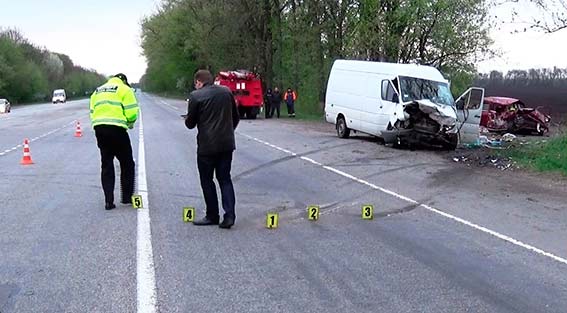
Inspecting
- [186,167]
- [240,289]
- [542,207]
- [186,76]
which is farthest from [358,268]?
[186,76]

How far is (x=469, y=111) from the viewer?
17625 millimetres

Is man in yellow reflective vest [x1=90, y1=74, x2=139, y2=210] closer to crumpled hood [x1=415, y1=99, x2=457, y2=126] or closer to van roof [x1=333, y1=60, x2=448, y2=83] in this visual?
crumpled hood [x1=415, y1=99, x2=457, y2=126]

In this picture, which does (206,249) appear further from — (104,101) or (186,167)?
(186,167)

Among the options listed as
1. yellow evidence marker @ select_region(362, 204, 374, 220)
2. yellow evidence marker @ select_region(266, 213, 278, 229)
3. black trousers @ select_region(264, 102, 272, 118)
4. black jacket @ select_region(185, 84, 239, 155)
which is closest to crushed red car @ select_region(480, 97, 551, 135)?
black trousers @ select_region(264, 102, 272, 118)

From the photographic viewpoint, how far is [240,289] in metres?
5.20

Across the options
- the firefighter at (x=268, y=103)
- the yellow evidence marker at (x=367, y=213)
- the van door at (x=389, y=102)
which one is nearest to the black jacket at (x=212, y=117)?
the yellow evidence marker at (x=367, y=213)

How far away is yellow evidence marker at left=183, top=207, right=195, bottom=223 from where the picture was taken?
780 cm

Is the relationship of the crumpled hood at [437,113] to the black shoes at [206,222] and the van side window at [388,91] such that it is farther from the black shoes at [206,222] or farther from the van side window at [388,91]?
the black shoes at [206,222]

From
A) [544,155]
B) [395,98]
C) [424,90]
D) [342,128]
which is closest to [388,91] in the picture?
[395,98]

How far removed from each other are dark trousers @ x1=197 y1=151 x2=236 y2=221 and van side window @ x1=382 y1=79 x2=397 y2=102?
1157 cm

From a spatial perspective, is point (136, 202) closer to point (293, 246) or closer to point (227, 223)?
point (227, 223)

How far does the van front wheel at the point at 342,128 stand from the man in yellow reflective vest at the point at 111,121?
13836 mm

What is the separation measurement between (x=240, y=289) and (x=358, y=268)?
1227 mm

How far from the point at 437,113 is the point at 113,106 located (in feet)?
35.9
